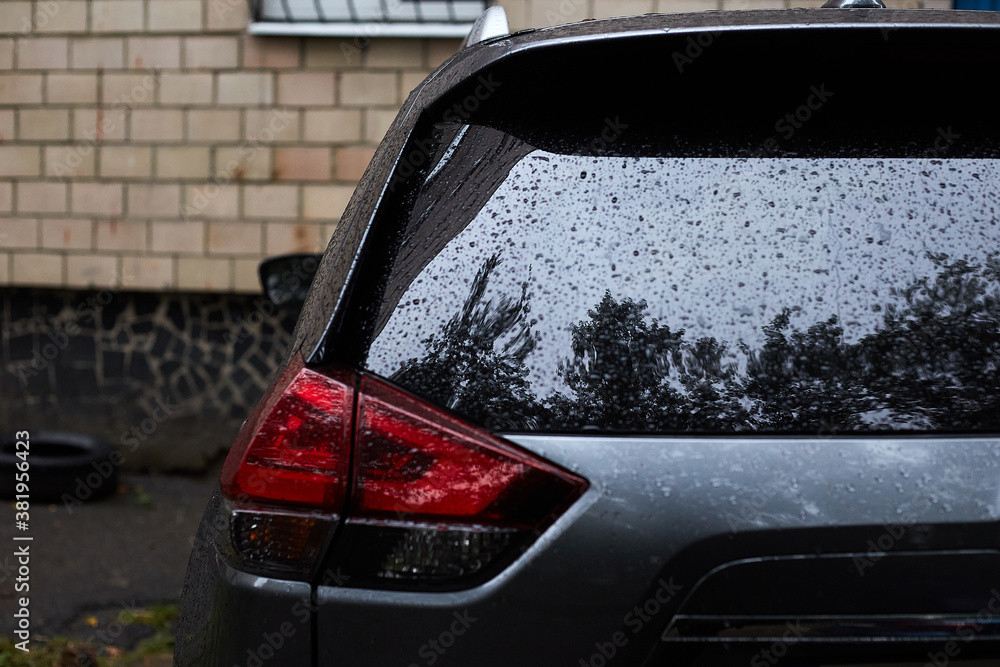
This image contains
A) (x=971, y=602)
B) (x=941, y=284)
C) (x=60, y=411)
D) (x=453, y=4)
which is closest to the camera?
(x=971, y=602)

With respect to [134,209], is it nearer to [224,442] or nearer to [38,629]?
[224,442]

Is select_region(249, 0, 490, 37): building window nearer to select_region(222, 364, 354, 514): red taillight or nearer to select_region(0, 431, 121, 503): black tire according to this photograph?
select_region(0, 431, 121, 503): black tire

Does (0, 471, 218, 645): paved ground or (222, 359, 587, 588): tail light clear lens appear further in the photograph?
Result: (0, 471, 218, 645): paved ground

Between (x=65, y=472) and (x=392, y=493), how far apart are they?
15.1 feet

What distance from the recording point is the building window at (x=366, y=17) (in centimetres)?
541

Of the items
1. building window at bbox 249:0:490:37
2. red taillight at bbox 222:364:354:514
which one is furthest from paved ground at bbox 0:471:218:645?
building window at bbox 249:0:490:37

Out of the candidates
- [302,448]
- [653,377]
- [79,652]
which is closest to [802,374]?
[653,377]

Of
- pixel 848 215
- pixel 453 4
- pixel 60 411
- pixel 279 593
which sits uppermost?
pixel 453 4

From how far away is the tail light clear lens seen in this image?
3.26ft

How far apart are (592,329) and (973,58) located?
24.4 inches

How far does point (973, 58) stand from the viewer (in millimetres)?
1093

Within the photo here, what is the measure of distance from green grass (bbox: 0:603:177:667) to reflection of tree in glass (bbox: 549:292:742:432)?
2.62 m

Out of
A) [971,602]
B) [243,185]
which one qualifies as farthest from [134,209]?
[971,602]

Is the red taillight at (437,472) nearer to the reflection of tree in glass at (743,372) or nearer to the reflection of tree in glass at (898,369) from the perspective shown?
the reflection of tree in glass at (743,372)
